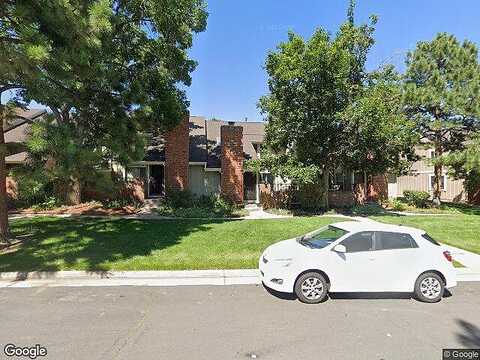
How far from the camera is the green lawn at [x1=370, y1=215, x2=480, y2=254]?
12785 mm

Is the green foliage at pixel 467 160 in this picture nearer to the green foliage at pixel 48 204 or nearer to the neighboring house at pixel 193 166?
the neighboring house at pixel 193 166

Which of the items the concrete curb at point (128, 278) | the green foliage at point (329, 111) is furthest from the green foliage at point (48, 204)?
the concrete curb at point (128, 278)

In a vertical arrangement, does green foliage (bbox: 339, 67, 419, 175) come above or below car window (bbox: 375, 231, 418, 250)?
above

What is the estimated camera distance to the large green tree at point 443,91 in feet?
67.0

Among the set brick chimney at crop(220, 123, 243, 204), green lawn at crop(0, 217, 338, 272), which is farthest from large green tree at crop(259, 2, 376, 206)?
green lawn at crop(0, 217, 338, 272)

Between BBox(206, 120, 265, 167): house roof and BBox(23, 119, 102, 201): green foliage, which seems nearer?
BBox(23, 119, 102, 201): green foliage

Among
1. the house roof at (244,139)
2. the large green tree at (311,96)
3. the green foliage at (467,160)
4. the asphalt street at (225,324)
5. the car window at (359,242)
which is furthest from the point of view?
the house roof at (244,139)

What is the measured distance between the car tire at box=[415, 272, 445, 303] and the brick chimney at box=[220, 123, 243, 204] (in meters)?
15.5

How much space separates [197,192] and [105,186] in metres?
13.1

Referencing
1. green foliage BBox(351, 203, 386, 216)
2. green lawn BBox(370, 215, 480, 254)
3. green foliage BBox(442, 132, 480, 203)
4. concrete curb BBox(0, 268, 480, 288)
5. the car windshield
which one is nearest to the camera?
the car windshield

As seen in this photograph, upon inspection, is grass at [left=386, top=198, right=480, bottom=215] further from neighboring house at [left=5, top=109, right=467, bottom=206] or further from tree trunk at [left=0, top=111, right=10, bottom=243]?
tree trunk at [left=0, top=111, right=10, bottom=243]

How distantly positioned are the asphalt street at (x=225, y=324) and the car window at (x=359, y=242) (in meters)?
1.00

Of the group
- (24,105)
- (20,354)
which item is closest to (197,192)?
(24,105)

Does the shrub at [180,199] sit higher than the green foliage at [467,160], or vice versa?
the green foliage at [467,160]
